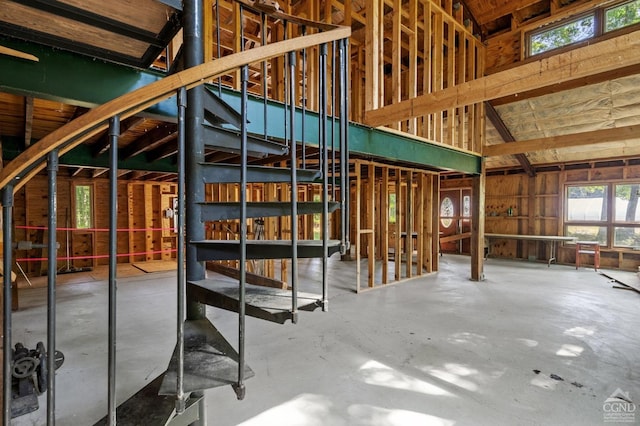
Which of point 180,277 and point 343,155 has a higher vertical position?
point 343,155

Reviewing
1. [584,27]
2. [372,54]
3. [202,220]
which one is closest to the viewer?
[202,220]

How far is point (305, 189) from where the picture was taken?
8.16 meters

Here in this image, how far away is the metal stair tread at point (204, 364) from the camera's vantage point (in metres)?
1.11

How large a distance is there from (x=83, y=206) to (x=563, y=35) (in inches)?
413

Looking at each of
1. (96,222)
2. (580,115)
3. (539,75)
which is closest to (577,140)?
(580,115)

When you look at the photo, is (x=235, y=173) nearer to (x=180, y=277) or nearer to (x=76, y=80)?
(x=180, y=277)

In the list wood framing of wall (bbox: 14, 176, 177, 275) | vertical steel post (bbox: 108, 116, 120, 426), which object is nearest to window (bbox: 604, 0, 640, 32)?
vertical steel post (bbox: 108, 116, 120, 426)

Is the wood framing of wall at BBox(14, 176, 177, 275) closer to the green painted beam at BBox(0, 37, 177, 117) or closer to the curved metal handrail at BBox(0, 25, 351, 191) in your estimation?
the green painted beam at BBox(0, 37, 177, 117)

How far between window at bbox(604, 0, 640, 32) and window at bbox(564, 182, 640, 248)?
12.1 feet

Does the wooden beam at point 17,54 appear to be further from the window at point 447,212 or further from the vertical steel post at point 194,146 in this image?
the window at point 447,212

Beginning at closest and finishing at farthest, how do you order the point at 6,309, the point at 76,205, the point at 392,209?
1. the point at 6,309
2. the point at 76,205
3. the point at 392,209

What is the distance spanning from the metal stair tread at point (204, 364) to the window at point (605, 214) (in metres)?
9.12

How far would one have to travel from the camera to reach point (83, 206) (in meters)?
7.25

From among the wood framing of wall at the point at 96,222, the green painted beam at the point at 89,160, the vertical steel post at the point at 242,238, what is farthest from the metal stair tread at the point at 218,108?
the wood framing of wall at the point at 96,222
